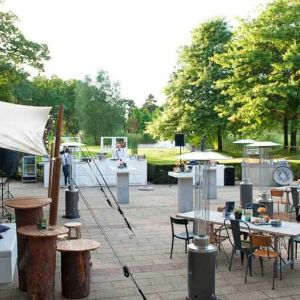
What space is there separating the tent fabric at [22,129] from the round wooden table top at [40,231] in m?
1.07

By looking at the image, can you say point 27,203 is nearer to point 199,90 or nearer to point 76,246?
point 76,246

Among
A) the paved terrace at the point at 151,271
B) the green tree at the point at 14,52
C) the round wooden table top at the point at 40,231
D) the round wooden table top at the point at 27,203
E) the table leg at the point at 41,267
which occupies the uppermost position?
the green tree at the point at 14,52

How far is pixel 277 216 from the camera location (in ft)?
33.1

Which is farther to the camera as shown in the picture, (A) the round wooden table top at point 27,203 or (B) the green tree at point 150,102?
(B) the green tree at point 150,102

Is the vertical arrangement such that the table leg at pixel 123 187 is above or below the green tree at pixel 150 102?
below

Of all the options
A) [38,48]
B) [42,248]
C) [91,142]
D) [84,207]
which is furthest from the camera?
[91,142]

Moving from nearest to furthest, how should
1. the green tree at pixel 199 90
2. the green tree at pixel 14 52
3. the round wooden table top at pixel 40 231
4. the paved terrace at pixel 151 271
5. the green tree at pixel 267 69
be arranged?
1. the round wooden table top at pixel 40 231
2. the paved terrace at pixel 151 271
3. the green tree at pixel 14 52
4. the green tree at pixel 267 69
5. the green tree at pixel 199 90

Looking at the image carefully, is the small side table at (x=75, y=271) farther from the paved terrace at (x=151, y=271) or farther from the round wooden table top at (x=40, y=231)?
the round wooden table top at (x=40, y=231)

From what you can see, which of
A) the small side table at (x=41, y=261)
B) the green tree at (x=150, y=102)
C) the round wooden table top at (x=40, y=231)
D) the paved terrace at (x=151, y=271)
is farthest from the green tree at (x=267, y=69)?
the green tree at (x=150, y=102)

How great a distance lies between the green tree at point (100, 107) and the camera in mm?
51125

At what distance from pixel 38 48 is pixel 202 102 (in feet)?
47.6

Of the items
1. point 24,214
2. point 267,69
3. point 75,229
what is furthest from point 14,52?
point 24,214

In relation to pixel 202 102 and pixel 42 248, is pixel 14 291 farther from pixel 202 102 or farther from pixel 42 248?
pixel 202 102

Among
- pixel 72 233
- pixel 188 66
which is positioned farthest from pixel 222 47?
pixel 72 233
